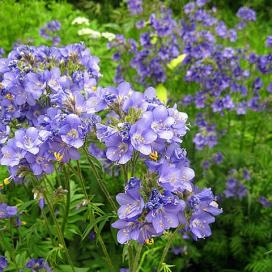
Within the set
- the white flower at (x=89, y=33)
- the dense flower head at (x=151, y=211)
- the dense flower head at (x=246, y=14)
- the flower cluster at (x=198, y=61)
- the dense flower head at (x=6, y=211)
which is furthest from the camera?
the dense flower head at (x=246, y=14)

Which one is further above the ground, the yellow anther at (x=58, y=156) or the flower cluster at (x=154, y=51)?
the yellow anther at (x=58, y=156)

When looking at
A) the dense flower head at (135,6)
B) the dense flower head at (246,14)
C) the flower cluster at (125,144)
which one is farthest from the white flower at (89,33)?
the flower cluster at (125,144)

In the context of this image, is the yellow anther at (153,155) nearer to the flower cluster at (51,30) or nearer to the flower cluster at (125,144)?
the flower cluster at (125,144)

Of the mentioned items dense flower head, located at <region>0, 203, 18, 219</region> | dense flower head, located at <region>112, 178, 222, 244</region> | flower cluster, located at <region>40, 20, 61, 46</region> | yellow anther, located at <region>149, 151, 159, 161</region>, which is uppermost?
yellow anther, located at <region>149, 151, 159, 161</region>

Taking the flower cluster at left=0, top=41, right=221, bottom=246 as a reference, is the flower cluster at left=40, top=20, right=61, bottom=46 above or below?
below

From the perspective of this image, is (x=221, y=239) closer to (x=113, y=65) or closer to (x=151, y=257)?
(x=151, y=257)

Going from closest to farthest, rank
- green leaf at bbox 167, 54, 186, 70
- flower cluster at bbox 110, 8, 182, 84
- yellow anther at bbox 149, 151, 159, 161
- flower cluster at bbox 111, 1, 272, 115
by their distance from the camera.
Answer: yellow anther at bbox 149, 151, 159, 161 → flower cluster at bbox 111, 1, 272, 115 → green leaf at bbox 167, 54, 186, 70 → flower cluster at bbox 110, 8, 182, 84

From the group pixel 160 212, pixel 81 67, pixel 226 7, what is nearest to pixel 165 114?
pixel 160 212

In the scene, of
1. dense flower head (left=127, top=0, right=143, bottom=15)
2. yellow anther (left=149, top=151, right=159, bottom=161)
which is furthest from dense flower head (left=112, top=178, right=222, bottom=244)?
dense flower head (left=127, top=0, right=143, bottom=15)

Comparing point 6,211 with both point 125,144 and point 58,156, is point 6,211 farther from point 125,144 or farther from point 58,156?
point 125,144

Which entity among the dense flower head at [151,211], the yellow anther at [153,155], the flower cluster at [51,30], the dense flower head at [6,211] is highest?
the yellow anther at [153,155]

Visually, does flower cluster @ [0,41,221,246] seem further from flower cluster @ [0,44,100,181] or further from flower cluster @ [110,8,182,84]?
flower cluster @ [110,8,182,84]
